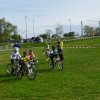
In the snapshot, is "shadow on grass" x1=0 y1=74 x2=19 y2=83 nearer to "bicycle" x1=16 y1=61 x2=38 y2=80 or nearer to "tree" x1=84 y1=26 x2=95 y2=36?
"bicycle" x1=16 y1=61 x2=38 y2=80

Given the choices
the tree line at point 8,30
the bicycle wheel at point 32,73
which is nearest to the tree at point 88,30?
the tree line at point 8,30

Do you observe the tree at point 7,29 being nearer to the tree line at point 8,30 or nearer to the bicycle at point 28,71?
the tree line at point 8,30

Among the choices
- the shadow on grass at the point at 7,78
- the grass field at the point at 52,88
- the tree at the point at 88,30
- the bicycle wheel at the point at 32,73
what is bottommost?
the shadow on grass at the point at 7,78

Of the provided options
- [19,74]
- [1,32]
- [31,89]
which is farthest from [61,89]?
[1,32]

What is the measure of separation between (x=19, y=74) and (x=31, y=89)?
169 inches

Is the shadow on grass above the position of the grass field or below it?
below

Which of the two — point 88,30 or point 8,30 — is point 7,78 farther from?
point 88,30

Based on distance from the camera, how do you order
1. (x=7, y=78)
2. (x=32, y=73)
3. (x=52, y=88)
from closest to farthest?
(x=52, y=88) → (x=32, y=73) → (x=7, y=78)

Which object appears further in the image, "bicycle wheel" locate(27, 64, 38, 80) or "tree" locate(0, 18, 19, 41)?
"tree" locate(0, 18, 19, 41)

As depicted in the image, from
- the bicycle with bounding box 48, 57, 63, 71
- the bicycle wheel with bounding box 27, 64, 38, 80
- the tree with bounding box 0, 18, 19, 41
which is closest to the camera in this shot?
the bicycle wheel with bounding box 27, 64, 38, 80

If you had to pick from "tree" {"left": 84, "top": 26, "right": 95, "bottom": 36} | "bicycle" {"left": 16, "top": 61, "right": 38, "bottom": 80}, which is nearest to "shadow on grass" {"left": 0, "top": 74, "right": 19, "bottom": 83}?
"bicycle" {"left": 16, "top": 61, "right": 38, "bottom": 80}

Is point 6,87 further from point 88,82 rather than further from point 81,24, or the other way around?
point 81,24

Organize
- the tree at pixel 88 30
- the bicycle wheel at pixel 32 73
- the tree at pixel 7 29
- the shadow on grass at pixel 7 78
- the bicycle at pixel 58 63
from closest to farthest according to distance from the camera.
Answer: the shadow on grass at pixel 7 78 → the bicycle wheel at pixel 32 73 → the bicycle at pixel 58 63 → the tree at pixel 7 29 → the tree at pixel 88 30

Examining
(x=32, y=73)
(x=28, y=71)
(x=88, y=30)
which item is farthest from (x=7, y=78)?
(x=88, y=30)
